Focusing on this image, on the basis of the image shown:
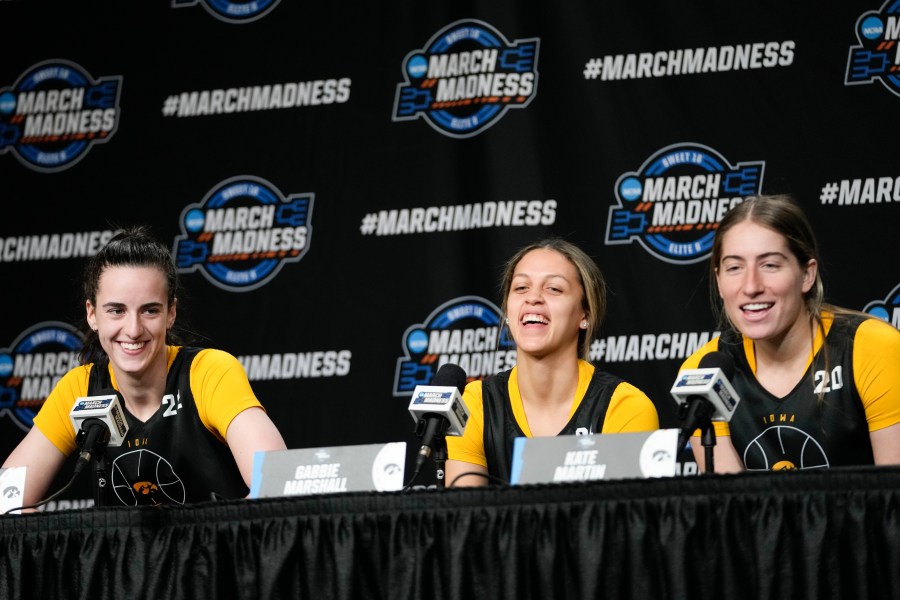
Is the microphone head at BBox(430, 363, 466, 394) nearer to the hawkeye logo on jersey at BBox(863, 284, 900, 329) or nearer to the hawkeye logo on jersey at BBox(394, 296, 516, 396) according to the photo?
the hawkeye logo on jersey at BBox(394, 296, 516, 396)

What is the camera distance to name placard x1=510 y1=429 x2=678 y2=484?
190 cm

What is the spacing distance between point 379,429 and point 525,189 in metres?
1.04

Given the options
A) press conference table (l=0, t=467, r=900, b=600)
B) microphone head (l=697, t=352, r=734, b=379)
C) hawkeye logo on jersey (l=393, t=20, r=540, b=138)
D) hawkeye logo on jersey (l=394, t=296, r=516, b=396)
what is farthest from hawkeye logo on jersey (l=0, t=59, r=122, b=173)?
microphone head (l=697, t=352, r=734, b=379)

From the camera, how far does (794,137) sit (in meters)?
3.77

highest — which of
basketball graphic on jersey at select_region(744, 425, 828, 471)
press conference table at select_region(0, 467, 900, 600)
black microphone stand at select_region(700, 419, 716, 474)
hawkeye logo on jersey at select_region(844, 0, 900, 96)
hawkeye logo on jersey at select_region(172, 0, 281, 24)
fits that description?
hawkeye logo on jersey at select_region(172, 0, 281, 24)

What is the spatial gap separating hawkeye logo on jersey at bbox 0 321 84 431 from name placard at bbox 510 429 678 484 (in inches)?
111

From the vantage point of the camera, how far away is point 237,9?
438 centimetres

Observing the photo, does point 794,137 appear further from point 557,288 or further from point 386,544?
point 386,544

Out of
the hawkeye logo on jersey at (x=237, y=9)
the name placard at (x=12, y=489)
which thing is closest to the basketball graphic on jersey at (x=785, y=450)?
the name placard at (x=12, y=489)

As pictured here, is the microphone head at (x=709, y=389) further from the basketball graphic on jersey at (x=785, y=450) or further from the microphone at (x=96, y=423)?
the microphone at (x=96, y=423)

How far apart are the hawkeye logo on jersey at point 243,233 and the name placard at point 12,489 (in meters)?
1.95

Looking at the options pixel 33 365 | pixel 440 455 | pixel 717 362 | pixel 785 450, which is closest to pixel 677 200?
pixel 785 450

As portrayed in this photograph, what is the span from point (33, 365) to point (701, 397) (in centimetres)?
316

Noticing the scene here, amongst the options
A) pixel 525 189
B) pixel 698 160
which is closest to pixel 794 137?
pixel 698 160
